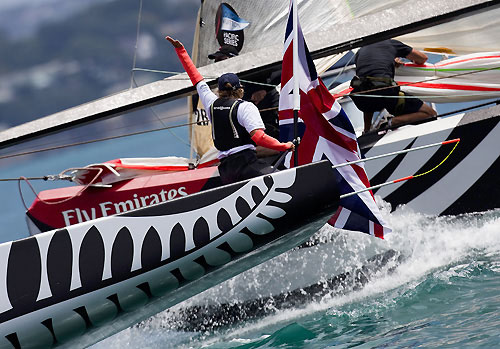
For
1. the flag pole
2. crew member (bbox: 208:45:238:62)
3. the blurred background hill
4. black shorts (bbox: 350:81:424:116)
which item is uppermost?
the blurred background hill

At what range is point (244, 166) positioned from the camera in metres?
4.74

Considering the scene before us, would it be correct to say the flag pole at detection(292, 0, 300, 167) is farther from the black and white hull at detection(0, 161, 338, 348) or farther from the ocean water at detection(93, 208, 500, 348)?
the ocean water at detection(93, 208, 500, 348)

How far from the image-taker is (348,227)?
4688 millimetres

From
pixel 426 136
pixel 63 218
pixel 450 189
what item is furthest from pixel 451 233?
pixel 63 218

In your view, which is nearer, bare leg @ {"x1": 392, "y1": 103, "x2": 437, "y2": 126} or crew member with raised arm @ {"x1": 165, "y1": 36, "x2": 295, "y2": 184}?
crew member with raised arm @ {"x1": 165, "y1": 36, "x2": 295, "y2": 184}

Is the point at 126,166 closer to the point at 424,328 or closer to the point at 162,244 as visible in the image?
the point at 162,244

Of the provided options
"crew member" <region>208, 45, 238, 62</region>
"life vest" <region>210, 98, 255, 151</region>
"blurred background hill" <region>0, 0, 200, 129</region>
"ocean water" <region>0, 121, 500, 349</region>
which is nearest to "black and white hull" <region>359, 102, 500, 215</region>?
"ocean water" <region>0, 121, 500, 349</region>

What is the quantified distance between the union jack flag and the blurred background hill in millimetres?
15827

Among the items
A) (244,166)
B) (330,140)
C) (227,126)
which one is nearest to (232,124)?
(227,126)

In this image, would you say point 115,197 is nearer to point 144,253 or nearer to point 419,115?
point 144,253

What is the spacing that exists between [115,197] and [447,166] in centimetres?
228

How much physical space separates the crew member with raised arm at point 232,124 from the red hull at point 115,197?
28.2 inches

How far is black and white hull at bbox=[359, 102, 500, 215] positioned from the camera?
5297mm

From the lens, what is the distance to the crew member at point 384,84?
220 inches
